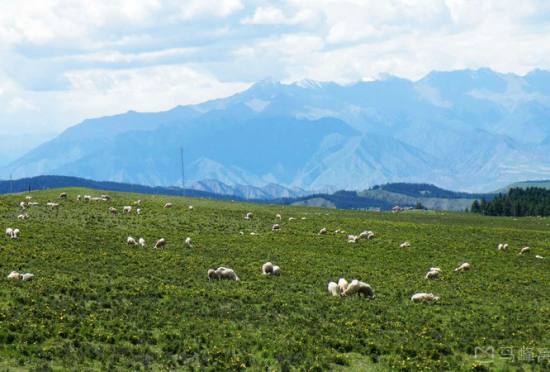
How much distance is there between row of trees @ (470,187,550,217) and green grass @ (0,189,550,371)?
99.1m

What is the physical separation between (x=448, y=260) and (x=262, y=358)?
29925 millimetres

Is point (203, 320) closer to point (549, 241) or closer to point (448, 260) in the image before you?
point (448, 260)

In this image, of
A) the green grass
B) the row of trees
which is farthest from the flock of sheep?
the row of trees

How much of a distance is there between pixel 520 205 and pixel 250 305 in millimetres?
135714

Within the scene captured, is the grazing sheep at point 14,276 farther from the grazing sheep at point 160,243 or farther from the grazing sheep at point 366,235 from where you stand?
the grazing sheep at point 366,235

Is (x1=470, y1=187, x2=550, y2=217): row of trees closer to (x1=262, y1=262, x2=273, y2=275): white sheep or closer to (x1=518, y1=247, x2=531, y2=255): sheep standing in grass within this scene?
(x1=518, y1=247, x2=531, y2=255): sheep standing in grass

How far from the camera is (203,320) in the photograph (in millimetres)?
27766

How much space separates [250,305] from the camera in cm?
3116

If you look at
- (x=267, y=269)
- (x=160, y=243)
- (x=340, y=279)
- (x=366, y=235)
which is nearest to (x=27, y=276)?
(x=267, y=269)

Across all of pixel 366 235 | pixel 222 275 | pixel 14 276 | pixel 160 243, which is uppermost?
pixel 366 235

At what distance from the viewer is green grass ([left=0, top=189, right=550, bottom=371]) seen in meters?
23.3

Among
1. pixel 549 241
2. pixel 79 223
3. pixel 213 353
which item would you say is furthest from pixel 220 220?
pixel 213 353

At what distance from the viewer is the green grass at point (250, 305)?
76.4 ft

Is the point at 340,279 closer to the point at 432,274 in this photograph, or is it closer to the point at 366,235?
the point at 432,274
